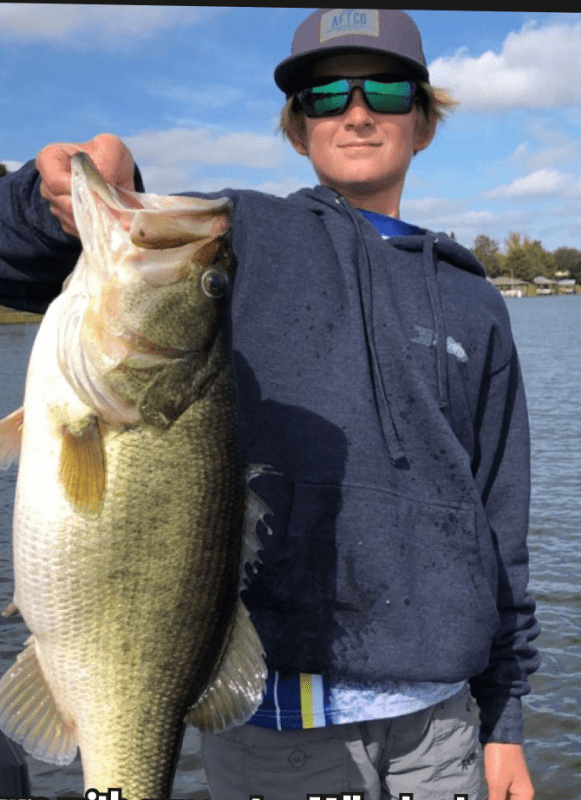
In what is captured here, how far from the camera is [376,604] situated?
261 centimetres

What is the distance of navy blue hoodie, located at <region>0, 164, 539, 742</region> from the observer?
2.56m

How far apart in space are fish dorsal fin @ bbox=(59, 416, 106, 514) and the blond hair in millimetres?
1635

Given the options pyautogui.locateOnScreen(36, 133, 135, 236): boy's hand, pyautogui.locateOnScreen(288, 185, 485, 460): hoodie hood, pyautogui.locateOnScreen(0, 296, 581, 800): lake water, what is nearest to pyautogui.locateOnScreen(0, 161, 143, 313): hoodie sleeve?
pyautogui.locateOnScreen(36, 133, 135, 236): boy's hand

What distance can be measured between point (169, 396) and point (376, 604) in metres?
0.91

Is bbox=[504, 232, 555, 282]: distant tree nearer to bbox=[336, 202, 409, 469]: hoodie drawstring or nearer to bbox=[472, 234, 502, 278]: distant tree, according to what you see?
bbox=[472, 234, 502, 278]: distant tree

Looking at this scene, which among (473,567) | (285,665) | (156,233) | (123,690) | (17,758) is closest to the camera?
(156,233)

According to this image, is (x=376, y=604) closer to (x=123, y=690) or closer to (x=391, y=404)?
(x=391, y=404)

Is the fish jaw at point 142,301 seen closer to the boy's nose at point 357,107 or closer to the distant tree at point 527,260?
the boy's nose at point 357,107

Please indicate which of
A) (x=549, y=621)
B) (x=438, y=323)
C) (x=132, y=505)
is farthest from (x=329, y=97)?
(x=549, y=621)

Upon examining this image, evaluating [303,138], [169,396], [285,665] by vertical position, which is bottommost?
[285,665]

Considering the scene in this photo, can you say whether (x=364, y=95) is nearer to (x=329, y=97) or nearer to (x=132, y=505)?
(x=329, y=97)

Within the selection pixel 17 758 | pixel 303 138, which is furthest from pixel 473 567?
pixel 17 758

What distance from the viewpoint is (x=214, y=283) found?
86.2 inches

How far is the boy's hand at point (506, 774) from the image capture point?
10.1 feet
